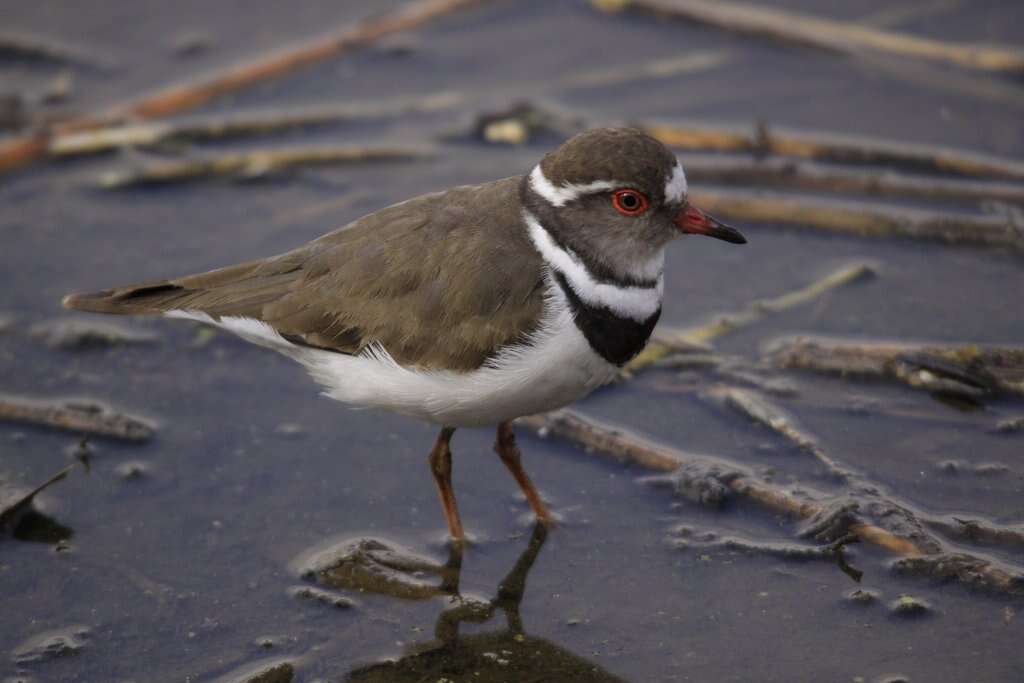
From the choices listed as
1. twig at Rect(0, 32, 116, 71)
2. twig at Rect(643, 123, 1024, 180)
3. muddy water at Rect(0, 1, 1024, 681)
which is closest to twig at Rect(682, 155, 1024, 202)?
twig at Rect(643, 123, 1024, 180)

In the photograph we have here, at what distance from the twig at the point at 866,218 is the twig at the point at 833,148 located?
408mm

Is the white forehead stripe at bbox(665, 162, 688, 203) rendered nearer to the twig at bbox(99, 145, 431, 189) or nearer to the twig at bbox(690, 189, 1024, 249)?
the twig at bbox(690, 189, 1024, 249)

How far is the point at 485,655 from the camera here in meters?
5.17

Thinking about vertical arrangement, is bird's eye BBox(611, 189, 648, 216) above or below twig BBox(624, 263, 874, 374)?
above

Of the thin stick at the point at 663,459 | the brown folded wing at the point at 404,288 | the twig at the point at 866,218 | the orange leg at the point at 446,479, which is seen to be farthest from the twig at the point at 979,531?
the twig at the point at 866,218

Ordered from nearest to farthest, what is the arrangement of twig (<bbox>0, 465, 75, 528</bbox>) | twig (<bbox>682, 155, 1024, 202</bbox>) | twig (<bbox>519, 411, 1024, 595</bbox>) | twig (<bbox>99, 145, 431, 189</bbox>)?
twig (<bbox>519, 411, 1024, 595</bbox>)
twig (<bbox>0, 465, 75, 528</bbox>)
twig (<bbox>682, 155, 1024, 202</bbox>)
twig (<bbox>99, 145, 431, 189</bbox>)

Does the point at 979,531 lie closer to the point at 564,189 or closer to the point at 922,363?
the point at 922,363

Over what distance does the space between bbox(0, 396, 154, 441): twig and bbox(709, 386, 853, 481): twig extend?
2.68 meters

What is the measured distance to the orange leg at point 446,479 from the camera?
580cm

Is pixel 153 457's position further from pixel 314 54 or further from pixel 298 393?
pixel 314 54

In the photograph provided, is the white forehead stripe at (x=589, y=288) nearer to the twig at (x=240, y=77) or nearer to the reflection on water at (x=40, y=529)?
the reflection on water at (x=40, y=529)

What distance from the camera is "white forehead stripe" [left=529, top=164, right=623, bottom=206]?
5453 mm

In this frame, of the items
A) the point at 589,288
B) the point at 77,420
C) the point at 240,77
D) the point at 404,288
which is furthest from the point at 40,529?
the point at 240,77

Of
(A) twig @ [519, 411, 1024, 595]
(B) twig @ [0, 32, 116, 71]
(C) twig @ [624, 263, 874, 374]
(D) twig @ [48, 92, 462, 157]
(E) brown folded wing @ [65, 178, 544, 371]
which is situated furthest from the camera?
(B) twig @ [0, 32, 116, 71]
